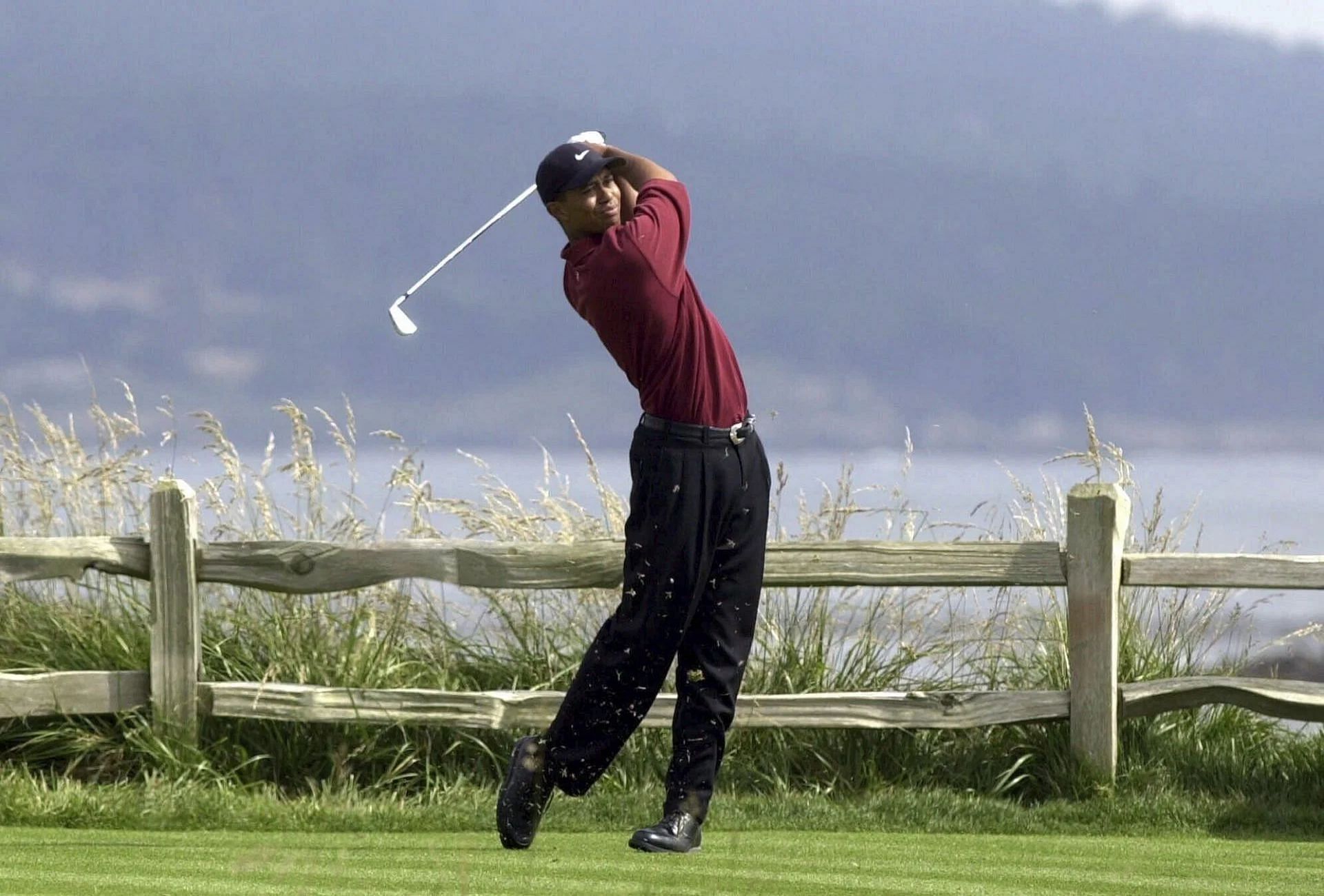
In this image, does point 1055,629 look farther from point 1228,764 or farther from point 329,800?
point 329,800

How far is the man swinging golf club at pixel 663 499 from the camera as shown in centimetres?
462

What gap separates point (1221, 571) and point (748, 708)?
2.02 m

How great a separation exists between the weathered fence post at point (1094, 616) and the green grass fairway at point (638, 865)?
1.91 feet

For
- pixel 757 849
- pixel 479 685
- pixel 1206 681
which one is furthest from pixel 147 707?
pixel 1206 681

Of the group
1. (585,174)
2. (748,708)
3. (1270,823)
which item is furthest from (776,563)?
(585,174)

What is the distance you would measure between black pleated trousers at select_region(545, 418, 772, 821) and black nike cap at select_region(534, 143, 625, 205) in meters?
0.74

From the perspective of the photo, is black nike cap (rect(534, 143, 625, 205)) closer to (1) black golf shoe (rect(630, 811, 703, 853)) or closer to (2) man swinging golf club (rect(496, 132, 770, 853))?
(2) man swinging golf club (rect(496, 132, 770, 853))

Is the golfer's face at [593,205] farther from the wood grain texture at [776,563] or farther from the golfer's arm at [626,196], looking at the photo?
the wood grain texture at [776,563]

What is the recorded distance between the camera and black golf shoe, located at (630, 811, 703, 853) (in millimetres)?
4980

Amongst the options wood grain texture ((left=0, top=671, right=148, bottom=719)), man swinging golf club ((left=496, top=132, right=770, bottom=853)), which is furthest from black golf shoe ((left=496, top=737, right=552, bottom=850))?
wood grain texture ((left=0, top=671, right=148, bottom=719))

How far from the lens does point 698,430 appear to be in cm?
468

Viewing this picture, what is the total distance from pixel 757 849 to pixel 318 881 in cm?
154

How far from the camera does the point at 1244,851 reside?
19.3 feet

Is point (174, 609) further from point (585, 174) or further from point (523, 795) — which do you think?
point (585, 174)
